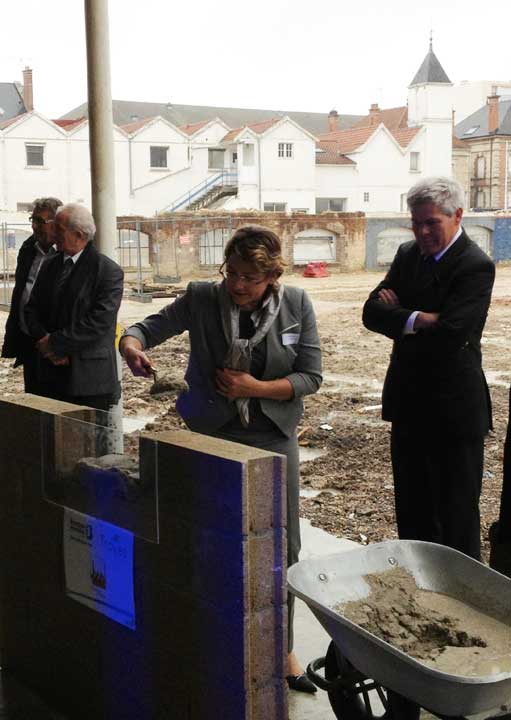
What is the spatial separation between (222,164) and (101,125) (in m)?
47.5

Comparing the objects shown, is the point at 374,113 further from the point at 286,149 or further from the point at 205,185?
the point at 205,185

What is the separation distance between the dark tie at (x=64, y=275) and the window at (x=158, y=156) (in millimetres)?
46105

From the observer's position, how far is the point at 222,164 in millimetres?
53125

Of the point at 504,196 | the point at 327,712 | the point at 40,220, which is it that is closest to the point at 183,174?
the point at 504,196

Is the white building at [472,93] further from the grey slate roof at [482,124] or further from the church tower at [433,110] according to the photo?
the church tower at [433,110]

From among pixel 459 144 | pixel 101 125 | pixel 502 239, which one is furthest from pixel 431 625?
pixel 459 144

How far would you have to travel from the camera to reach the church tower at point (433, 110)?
58000 mm

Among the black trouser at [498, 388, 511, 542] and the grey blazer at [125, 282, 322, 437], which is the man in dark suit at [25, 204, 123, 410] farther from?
the black trouser at [498, 388, 511, 542]

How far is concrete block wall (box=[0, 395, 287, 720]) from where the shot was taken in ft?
8.94

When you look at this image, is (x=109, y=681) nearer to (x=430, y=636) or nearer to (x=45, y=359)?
(x=430, y=636)

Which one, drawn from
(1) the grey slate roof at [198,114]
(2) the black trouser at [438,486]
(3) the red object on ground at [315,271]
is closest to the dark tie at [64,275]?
(2) the black trouser at [438,486]

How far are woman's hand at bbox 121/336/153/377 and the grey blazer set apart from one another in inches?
6.9

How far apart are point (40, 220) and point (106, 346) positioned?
4.21 feet

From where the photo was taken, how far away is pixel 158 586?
300cm
